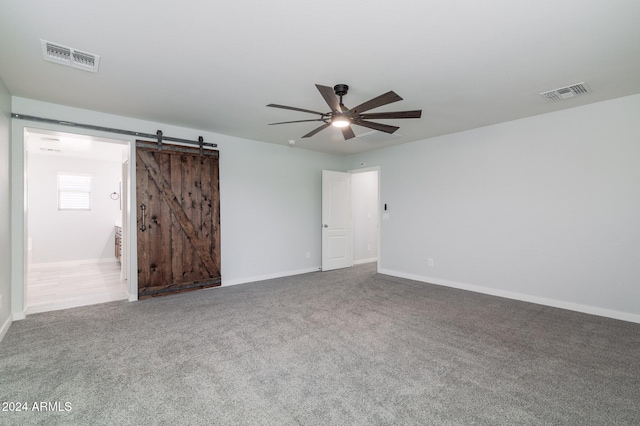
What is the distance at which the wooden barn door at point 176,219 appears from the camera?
420 cm

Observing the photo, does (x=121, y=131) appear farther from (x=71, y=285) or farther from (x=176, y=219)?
(x=71, y=285)

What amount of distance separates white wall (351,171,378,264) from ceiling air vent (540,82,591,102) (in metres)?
3.91

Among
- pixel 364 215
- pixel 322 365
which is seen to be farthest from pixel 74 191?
pixel 322 365

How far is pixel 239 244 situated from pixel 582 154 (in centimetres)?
512

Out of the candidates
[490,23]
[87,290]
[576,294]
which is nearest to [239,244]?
[87,290]

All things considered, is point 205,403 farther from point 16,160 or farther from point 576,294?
point 576,294

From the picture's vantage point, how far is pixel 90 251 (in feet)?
23.8

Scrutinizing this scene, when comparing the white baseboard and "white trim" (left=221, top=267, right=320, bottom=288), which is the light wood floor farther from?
the white baseboard

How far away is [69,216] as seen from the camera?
704cm

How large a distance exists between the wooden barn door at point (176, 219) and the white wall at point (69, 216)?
432cm

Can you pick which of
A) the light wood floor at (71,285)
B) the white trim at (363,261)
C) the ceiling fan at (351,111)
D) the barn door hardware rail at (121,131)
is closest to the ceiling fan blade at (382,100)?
the ceiling fan at (351,111)

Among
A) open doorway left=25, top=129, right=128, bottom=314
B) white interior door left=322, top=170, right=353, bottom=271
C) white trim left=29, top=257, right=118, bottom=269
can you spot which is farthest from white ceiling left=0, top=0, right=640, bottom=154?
white trim left=29, top=257, right=118, bottom=269

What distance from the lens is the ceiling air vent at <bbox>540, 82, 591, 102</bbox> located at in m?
3.08

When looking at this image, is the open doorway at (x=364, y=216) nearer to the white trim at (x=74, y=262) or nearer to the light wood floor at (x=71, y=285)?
the light wood floor at (x=71, y=285)
